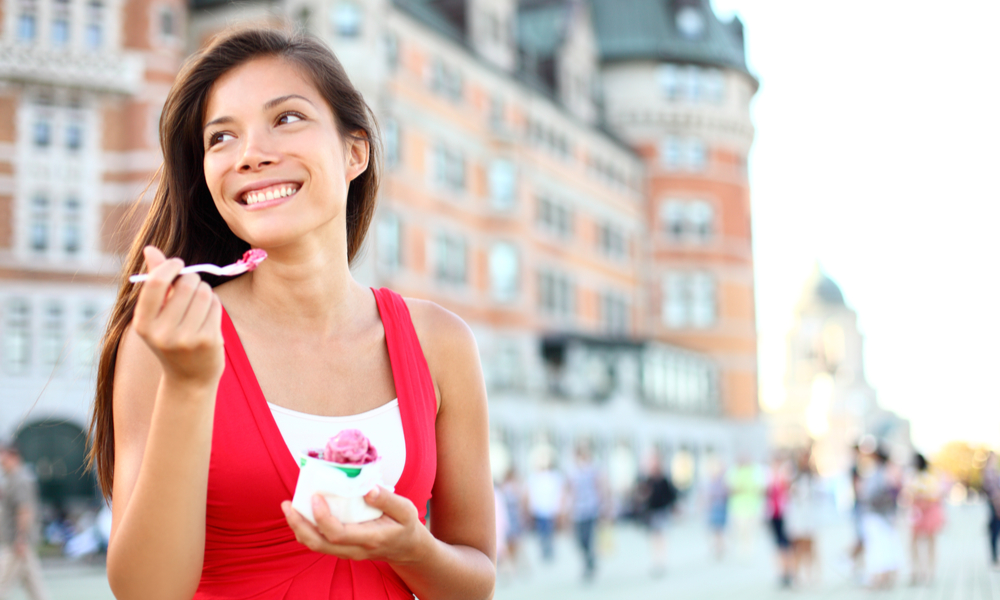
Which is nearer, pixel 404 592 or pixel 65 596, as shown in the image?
pixel 404 592

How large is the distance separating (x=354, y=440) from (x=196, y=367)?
10.4 inches

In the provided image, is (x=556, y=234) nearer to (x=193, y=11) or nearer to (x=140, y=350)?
(x=193, y=11)

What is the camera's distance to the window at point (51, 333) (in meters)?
28.1

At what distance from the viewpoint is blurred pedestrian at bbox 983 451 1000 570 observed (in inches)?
640

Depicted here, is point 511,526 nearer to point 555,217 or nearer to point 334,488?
point 334,488

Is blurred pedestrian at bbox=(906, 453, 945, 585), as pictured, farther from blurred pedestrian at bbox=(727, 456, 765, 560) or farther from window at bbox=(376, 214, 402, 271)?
window at bbox=(376, 214, 402, 271)

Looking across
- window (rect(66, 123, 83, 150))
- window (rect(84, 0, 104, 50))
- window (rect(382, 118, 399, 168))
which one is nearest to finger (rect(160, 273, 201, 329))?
window (rect(66, 123, 83, 150))

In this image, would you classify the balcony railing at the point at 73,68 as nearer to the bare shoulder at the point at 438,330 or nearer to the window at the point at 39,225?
the window at the point at 39,225

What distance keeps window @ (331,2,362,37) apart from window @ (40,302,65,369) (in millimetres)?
10843

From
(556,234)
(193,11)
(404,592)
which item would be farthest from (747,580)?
(556,234)

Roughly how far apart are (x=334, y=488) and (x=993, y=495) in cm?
1669

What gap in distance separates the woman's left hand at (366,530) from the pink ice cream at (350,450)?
0.18ft

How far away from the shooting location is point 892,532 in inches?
569

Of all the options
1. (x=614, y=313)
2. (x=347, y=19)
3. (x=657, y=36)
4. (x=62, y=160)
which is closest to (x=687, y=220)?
(x=614, y=313)
